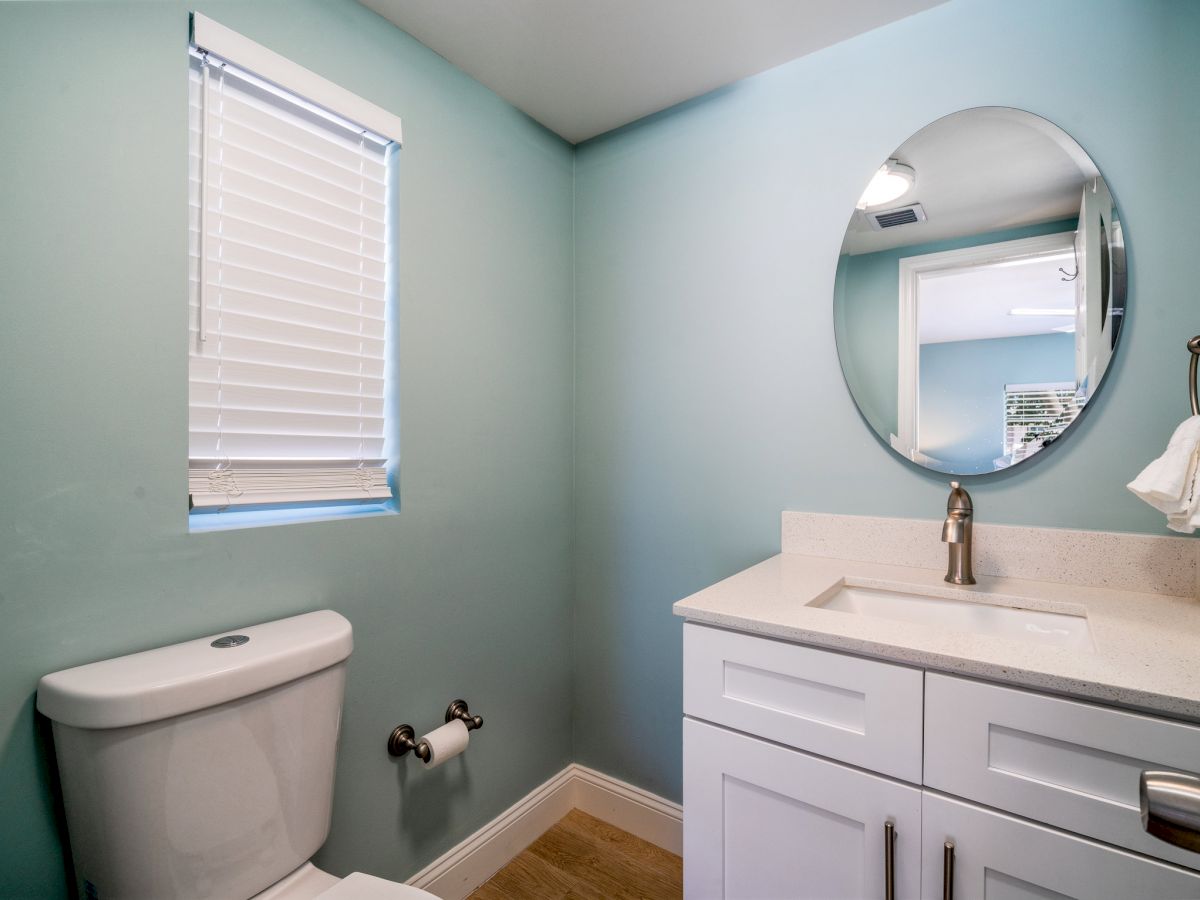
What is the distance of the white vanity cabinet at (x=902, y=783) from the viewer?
2.60 feet

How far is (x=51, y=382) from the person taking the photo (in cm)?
95

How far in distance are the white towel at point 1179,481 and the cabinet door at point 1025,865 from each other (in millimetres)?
572

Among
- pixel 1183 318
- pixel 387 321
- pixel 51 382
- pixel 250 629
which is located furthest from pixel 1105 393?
pixel 51 382

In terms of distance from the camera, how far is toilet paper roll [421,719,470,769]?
1.41 metres

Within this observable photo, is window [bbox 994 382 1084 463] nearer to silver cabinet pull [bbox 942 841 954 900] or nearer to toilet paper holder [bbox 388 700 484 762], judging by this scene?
silver cabinet pull [bbox 942 841 954 900]

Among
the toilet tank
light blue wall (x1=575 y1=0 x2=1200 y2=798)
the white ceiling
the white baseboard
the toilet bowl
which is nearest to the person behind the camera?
the toilet tank

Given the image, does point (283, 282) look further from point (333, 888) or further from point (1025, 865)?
point (1025, 865)

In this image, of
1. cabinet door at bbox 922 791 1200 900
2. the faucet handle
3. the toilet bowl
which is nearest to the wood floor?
the toilet bowl

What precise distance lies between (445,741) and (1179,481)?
158 centimetres

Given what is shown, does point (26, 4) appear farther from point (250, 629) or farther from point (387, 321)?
point (250, 629)

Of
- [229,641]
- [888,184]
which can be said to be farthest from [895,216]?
[229,641]

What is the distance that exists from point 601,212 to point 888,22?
0.92 meters

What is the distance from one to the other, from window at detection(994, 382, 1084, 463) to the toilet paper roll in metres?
1.46

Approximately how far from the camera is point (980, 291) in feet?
4.56
